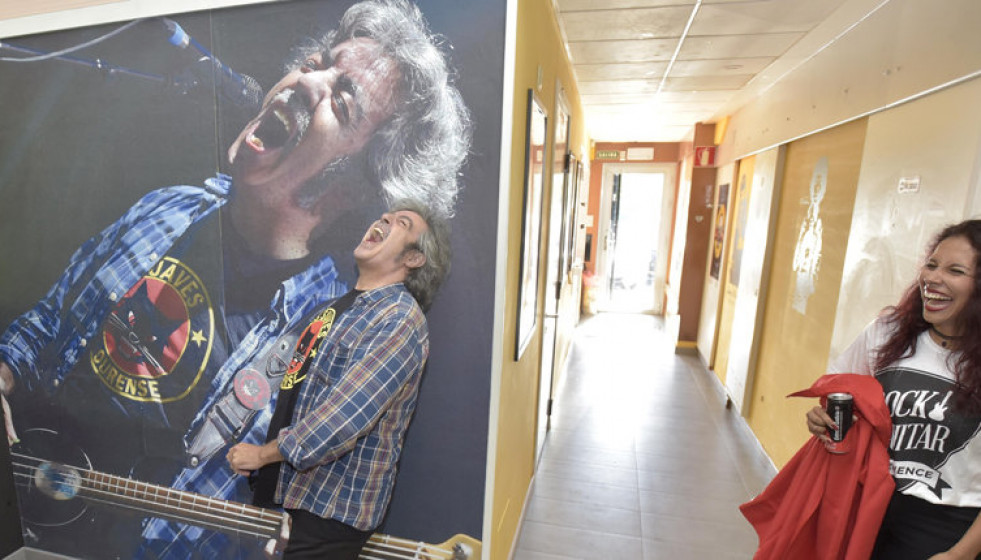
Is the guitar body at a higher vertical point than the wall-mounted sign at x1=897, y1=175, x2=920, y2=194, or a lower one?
lower

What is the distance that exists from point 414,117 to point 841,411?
1657 mm

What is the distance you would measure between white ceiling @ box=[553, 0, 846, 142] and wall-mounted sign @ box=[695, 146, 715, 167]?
75cm

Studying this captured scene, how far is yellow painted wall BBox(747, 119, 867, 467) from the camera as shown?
2516 millimetres

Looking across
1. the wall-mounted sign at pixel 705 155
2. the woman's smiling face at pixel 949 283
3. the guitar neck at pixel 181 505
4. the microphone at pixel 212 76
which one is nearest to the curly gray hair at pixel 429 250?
the microphone at pixel 212 76

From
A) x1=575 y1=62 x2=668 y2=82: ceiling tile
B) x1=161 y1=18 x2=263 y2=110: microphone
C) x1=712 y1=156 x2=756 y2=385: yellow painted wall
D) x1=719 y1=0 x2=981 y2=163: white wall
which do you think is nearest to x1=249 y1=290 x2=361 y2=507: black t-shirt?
x1=161 y1=18 x2=263 y2=110: microphone

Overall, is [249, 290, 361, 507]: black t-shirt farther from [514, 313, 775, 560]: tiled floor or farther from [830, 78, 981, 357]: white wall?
[830, 78, 981, 357]: white wall

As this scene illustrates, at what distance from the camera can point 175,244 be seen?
6.13 ft

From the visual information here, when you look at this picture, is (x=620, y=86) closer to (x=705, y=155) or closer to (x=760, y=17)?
(x=760, y=17)

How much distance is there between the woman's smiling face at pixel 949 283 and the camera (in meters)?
1.28

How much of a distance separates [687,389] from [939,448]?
341 centimetres

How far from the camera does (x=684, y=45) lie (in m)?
2.91

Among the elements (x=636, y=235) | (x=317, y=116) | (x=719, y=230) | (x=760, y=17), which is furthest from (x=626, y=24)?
(x=636, y=235)

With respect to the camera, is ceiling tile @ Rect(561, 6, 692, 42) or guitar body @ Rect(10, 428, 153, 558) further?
ceiling tile @ Rect(561, 6, 692, 42)

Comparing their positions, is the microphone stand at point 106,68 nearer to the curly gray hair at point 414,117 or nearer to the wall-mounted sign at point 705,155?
the curly gray hair at point 414,117
